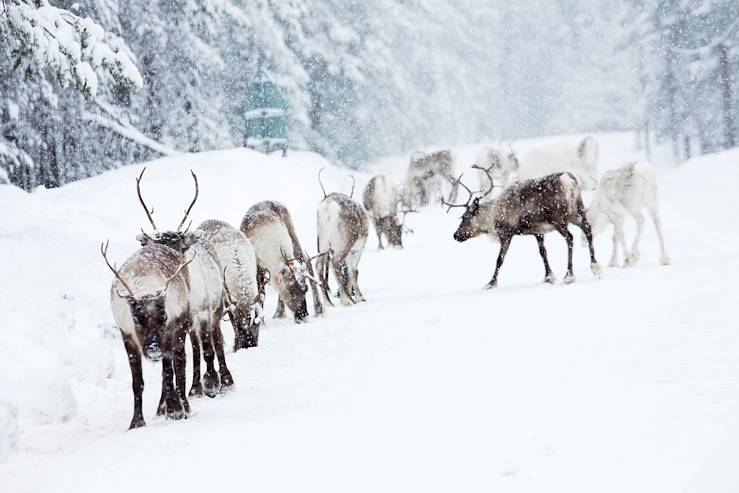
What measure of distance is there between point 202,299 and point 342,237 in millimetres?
5119

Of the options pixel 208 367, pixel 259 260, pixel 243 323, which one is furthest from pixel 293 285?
pixel 208 367

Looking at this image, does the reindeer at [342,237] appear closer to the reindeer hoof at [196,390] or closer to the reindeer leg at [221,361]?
the reindeer leg at [221,361]

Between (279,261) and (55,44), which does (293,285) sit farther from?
(55,44)

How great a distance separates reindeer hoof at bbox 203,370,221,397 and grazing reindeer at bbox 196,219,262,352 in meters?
1.35

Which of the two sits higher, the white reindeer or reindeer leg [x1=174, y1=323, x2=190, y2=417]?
the white reindeer

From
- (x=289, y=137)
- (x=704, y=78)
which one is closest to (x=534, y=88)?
(x=704, y=78)

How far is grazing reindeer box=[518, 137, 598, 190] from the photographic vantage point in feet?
89.9

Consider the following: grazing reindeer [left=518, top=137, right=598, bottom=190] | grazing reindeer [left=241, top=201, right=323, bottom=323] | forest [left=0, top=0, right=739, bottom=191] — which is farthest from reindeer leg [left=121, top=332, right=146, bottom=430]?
grazing reindeer [left=518, top=137, right=598, bottom=190]

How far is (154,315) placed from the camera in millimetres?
5203

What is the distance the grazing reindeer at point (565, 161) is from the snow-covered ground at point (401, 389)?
16.5 meters

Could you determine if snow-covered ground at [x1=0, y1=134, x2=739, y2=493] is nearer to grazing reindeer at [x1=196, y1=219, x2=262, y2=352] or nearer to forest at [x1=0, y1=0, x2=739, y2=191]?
grazing reindeer at [x1=196, y1=219, x2=262, y2=352]

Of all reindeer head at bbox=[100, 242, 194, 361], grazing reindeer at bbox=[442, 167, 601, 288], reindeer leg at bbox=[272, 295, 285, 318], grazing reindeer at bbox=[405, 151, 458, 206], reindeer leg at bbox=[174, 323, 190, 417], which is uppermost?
grazing reindeer at bbox=[405, 151, 458, 206]

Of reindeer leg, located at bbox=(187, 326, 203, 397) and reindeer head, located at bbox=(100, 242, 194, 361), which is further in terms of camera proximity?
reindeer leg, located at bbox=(187, 326, 203, 397)

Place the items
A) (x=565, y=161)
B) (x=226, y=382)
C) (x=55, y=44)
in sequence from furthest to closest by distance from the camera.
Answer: (x=565, y=161) < (x=55, y=44) < (x=226, y=382)
